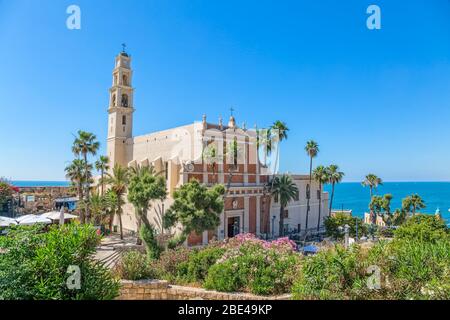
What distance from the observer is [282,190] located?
28.0 m

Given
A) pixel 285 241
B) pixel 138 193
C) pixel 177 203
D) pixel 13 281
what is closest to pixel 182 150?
pixel 177 203

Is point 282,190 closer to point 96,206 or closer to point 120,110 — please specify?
point 96,206

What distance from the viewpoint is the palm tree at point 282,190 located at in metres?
28.0

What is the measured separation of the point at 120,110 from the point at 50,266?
1059 inches

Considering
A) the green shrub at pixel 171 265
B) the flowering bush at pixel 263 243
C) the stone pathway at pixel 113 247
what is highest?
the flowering bush at pixel 263 243

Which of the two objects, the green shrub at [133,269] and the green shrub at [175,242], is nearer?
the green shrub at [133,269]

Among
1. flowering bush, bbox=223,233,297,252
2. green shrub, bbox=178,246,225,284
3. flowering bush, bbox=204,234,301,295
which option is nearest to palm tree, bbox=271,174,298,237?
flowering bush, bbox=223,233,297,252

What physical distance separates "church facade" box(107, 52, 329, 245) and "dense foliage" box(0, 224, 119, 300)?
54.7ft

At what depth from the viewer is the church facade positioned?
24.1 meters

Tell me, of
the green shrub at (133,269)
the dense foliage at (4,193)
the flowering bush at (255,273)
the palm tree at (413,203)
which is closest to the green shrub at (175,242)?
the green shrub at (133,269)

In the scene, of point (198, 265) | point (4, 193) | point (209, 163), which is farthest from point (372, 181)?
point (4, 193)

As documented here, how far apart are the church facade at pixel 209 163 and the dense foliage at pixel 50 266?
16686 millimetres

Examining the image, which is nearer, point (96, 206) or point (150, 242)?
point (150, 242)

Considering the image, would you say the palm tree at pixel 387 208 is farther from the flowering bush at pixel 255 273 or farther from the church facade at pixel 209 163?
the flowering bush at pixel 255 273
